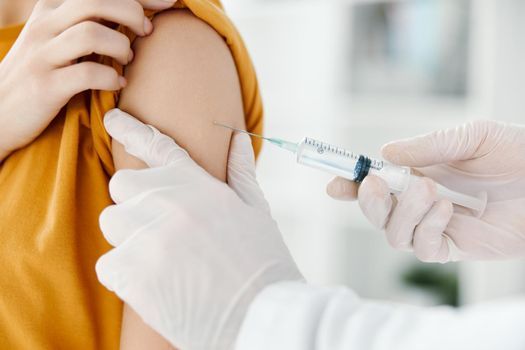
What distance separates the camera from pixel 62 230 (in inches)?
36.6

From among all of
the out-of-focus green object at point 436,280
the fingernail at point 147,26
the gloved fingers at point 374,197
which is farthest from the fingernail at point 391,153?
the out-of-focus green object at point 436,280

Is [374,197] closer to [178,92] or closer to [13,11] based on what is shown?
[178,92]

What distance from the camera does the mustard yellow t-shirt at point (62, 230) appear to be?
93 centimetres

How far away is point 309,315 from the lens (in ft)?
2.54

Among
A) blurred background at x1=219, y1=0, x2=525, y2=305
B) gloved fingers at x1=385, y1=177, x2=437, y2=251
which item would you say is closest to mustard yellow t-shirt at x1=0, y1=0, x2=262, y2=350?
gloved fingers at x1=385, y1=177, x2=437, y2=251

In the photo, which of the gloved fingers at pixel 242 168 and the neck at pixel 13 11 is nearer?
the gloved fingers at pixel 242 168

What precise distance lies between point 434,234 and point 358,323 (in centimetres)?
41

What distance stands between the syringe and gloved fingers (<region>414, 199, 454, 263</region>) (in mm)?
50

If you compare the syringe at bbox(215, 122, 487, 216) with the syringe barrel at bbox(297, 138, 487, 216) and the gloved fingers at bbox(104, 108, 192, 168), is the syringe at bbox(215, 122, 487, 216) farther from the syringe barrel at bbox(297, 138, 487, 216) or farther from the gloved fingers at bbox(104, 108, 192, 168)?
the gloved fingers at bbox(104, 108, 192, 168)

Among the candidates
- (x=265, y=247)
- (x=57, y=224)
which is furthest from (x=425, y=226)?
(x=57, y=224)

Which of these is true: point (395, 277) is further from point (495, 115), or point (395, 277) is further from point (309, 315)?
point (309, 315)

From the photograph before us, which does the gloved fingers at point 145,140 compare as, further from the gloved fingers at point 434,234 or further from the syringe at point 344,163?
the gloved fingers at point 434,234

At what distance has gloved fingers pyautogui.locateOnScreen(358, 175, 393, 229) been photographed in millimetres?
1021

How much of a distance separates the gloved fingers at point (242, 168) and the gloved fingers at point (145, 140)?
0.33 feet
